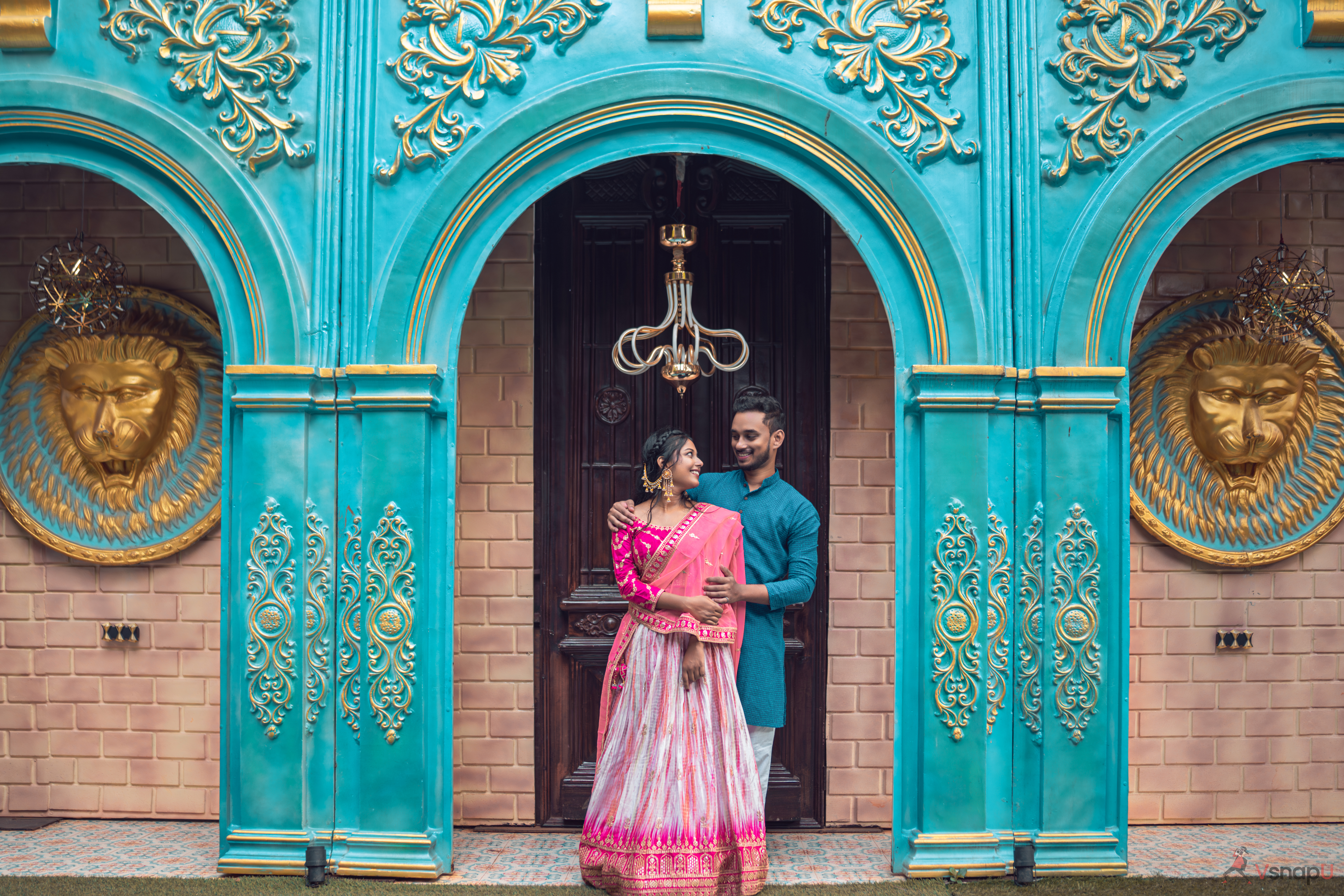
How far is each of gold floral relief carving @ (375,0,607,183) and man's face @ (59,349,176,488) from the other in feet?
5.56

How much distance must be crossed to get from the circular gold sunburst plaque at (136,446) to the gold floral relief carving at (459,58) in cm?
154

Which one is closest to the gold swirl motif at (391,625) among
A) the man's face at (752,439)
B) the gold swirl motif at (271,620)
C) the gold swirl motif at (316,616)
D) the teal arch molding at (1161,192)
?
the gold swirl motif at (316,616)

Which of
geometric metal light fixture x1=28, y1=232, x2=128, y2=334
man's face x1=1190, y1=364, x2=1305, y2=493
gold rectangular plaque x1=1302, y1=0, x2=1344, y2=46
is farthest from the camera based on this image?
man's face x1=1190, y1=364, x2=1305, y2=493

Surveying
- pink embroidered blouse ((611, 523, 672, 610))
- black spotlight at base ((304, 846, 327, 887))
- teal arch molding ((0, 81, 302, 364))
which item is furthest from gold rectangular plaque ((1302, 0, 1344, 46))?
black spotlight at base ((304, 846, 327, 887))

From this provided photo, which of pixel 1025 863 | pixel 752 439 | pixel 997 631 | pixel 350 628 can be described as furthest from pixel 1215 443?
pixel 350 628

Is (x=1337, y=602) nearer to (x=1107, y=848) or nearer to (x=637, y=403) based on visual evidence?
(x=1107, y=848)

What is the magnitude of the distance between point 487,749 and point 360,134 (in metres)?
2.86

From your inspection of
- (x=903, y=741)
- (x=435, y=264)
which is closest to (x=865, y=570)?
(x=903, y=741)

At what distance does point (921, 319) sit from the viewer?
13.9 ft

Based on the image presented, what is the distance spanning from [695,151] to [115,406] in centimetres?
300

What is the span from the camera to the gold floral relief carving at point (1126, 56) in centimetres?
421

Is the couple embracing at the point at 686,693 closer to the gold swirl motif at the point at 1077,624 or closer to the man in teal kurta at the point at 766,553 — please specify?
the man in teal kurta at the point at 766,553

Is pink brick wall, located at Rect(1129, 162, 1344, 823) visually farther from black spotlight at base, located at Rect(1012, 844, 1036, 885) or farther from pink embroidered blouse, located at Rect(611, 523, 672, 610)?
pink embroidered blouse, located at Rect(611, 523, 672, 610)

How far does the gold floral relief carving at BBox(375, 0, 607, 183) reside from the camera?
13.9 ft
